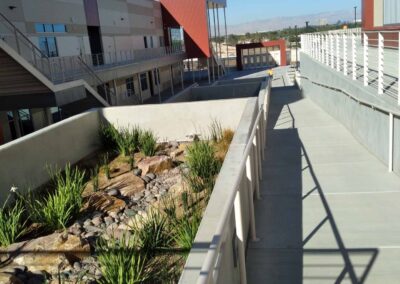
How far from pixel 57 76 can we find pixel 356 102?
458 inches

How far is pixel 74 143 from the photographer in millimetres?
11547

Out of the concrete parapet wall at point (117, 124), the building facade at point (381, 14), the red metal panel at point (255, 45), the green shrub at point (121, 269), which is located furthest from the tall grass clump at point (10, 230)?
the red metal panel at point (255, 45)

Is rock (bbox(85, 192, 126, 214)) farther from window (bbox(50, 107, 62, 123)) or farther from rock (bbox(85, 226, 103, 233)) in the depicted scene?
window (bbox(50, 107, 62, 123))

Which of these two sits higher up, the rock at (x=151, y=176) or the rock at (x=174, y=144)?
the rock at (x=174, y=144)

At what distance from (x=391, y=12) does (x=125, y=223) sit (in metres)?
14.9

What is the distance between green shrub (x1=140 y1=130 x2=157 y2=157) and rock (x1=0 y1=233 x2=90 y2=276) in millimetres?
4815

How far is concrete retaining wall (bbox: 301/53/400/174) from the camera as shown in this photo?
741 centimetres

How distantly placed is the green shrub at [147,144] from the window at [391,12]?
1049cm

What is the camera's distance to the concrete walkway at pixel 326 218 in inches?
177

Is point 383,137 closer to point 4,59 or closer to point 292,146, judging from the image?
point 292,146

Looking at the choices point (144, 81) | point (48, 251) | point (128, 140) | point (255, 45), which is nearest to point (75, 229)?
point (48, 251)

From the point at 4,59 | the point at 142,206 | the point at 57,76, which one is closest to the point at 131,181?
the point at 142,206

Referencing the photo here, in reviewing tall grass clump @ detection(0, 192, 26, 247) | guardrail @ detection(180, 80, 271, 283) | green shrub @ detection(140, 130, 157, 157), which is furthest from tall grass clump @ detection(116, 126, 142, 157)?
guardrail @ detection(180, 80, 271, 283)

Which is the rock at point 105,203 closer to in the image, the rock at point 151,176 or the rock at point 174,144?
the rock at point 151,176
